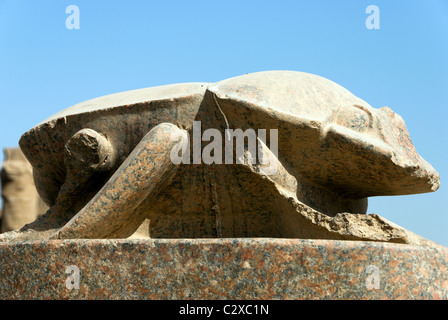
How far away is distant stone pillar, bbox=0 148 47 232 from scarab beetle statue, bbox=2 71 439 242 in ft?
40.5

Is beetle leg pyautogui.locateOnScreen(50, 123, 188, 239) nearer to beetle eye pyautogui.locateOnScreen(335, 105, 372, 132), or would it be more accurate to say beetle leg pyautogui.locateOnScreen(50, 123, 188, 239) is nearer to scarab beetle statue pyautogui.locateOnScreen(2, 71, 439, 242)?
scarab beetle statue pyautogui.locateOnScreen(2, 71, 439, 242)

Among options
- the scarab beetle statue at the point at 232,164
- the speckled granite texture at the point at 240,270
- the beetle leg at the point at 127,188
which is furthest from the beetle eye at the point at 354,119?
the beetle leg at the point at 127,188

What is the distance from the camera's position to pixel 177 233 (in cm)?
362

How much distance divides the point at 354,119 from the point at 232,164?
0.76 meters

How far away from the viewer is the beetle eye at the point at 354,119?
343 cm

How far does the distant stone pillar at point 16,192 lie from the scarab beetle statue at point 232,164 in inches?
486

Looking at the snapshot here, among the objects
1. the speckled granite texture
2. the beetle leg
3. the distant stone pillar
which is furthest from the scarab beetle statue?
the distant stone pillar

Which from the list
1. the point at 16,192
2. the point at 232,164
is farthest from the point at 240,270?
the point at 16,192

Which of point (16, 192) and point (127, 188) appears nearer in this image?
point (127, 188)

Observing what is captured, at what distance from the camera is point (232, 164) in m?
3.42

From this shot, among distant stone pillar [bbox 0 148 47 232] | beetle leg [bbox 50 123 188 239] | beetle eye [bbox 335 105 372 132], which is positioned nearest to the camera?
beetle leg [bbox 50 123 188 239]

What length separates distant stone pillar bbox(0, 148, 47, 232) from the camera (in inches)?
607

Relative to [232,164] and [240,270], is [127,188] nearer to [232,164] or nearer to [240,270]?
[232,164]

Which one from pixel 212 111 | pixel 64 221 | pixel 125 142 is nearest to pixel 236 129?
pixel 212 111
